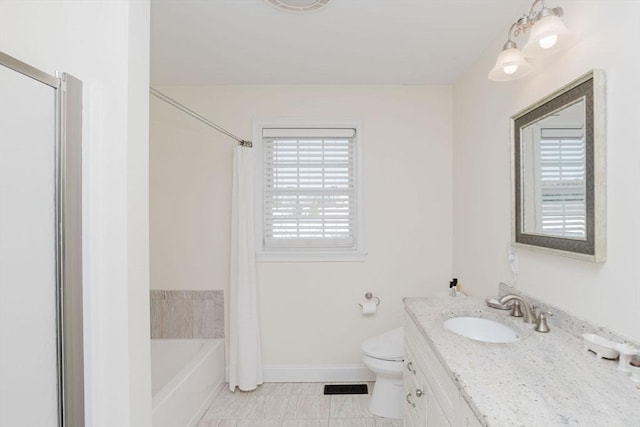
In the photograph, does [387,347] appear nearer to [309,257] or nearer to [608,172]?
[309,257]

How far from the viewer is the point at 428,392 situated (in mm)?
1329

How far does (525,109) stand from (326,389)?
2.26 metres

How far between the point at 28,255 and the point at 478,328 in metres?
1.79

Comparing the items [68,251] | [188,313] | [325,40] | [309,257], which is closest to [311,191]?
[309,257]

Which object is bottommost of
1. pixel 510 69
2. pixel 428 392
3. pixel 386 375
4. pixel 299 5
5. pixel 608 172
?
pixel 386 375

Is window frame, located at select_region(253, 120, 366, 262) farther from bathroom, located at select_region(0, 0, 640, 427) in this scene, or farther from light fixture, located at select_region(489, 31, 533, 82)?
light fixture, located at select_region(489, 31, 533, 82)

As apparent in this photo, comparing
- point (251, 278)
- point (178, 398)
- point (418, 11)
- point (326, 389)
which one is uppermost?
point (418, 11)

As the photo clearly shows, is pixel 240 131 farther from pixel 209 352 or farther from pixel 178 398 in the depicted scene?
pixel 178 398

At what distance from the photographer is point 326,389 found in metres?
2.47

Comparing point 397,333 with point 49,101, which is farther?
point 397,333

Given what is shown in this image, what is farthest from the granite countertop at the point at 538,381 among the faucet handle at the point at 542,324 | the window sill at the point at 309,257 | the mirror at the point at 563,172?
the window sill at the point at 309,257

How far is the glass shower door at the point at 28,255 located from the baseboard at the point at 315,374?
1789 millimetres

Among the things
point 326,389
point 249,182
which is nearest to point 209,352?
point 326,389

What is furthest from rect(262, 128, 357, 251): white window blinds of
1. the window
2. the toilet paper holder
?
the toilet paper holder
